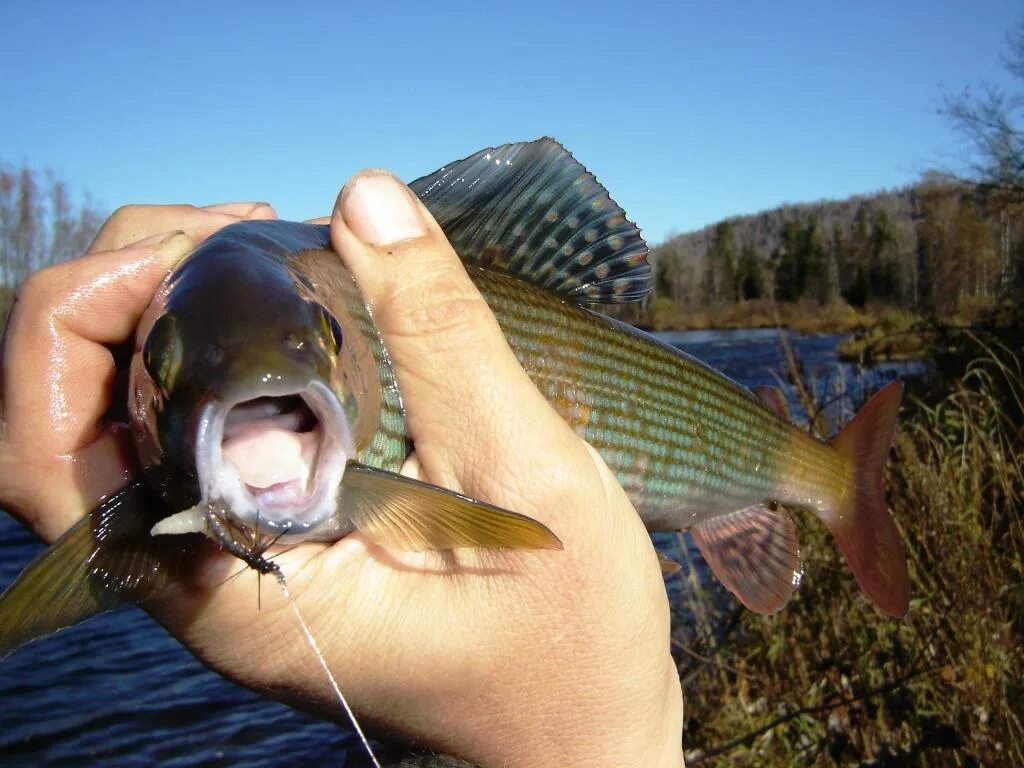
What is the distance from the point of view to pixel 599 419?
2.73 m

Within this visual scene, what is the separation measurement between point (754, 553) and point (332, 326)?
2276mm

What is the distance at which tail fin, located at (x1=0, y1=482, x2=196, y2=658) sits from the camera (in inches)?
69.7

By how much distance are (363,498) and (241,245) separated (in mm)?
604

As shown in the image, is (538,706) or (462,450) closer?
(462,450)

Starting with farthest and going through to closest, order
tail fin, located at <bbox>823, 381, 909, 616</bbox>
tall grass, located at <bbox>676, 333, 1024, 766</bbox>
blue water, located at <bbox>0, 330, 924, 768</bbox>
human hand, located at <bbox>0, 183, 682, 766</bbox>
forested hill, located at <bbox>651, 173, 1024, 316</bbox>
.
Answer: forested hill, located at <bbox>651, 173, 1024, 316</bbox> < blue water, located at <bbox>0, 330, 924, 768</bbox> < tall grass, located at <bbox>676, 333, 1024, 766</bbox> < tail fin, located at <bbox>823, 381, 909, 616</bbox> < human hand, located at <bbox>0, 183, 682, 766</bbox>

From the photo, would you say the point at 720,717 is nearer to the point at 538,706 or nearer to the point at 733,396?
the point at 733,396

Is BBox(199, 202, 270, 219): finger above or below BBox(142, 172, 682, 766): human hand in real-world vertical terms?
above

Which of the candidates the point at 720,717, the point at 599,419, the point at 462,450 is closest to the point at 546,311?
the point at 599,419

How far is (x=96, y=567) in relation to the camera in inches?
72.7

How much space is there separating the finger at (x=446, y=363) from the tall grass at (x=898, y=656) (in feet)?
11.1

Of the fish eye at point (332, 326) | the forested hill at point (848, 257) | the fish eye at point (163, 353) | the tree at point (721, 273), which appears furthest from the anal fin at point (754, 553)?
the tree at point (721, 273)

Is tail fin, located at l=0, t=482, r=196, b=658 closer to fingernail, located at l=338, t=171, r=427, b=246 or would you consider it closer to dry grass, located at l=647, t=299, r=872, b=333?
fingernail, located at l=338, t=171, r=427, b=246

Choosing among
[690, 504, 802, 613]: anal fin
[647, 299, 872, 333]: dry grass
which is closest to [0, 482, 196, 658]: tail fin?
[690, 504, 802, 613]: anal fin

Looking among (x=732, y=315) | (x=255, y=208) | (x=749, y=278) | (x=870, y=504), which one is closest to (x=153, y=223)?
(x=255, y=208)
